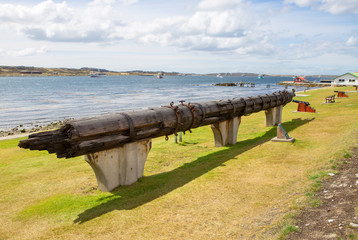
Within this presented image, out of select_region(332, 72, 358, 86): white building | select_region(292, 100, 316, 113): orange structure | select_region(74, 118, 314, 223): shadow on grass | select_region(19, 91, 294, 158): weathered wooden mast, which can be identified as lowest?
select_region(74, 118, 314, 223): shadow on grass

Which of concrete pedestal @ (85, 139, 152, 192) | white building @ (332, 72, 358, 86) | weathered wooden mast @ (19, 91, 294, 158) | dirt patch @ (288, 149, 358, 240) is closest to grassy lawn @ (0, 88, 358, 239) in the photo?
concrete pedestal @ (85, 139, 152, 192)

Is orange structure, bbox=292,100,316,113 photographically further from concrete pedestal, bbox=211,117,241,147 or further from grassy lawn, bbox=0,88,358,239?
concrete pedestal, bbox=211,117,241,147

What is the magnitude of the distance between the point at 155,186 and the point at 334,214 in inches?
246

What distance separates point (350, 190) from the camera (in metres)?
7.62

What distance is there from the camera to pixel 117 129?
32.4 feet

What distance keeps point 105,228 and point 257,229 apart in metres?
4.05

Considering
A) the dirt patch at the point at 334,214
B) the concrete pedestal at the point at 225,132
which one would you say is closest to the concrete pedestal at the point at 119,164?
the concrete pedestal at the point at 225,132

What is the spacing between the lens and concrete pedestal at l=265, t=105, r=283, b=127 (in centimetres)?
2329

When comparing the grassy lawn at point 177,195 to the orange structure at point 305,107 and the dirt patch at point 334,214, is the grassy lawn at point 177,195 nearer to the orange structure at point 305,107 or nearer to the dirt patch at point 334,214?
the dirt patch at point 334,214

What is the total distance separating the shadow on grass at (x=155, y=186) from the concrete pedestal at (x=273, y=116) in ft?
29.6

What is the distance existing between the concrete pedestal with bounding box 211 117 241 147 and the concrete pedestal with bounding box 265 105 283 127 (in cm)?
691

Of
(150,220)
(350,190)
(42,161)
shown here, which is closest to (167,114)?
(150,220)

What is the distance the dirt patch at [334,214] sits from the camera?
5.68 metres

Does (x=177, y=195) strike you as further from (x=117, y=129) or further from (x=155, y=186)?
(x=117, y=129)
